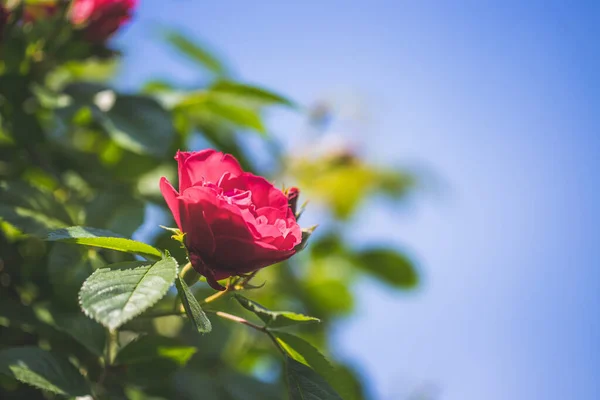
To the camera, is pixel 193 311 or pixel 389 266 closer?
pixel 193 311

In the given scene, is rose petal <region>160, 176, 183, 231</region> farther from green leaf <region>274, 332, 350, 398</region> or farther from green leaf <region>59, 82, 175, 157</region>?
green leaf <region>59, 82, 175, 157</region>

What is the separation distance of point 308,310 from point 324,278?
174mm

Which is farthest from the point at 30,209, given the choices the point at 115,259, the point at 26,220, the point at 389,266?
the point at 389,266

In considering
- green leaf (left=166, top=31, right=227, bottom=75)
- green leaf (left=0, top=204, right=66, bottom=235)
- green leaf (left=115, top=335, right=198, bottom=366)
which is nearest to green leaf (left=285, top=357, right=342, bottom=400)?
green leaf (left=115, top=335, right=198, bottom=366)

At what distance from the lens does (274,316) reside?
570 millimetres

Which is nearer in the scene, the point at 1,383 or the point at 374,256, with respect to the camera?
the point at 1,383

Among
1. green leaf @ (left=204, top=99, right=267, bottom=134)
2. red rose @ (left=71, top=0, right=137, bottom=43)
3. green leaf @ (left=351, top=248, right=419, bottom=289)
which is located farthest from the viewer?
green leaf @ (left=351, top=248, right=419, bottom=289)

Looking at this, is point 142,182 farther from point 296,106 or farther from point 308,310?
point 308,310

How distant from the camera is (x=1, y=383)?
80cm

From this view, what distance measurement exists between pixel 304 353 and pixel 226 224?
18 centimetres

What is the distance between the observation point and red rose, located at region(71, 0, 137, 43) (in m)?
0.96

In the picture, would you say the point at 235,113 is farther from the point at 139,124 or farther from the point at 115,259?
the point at 115,259

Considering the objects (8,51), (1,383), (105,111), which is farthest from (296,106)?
(1,383)

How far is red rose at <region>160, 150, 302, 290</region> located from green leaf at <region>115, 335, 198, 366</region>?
0.74ft
